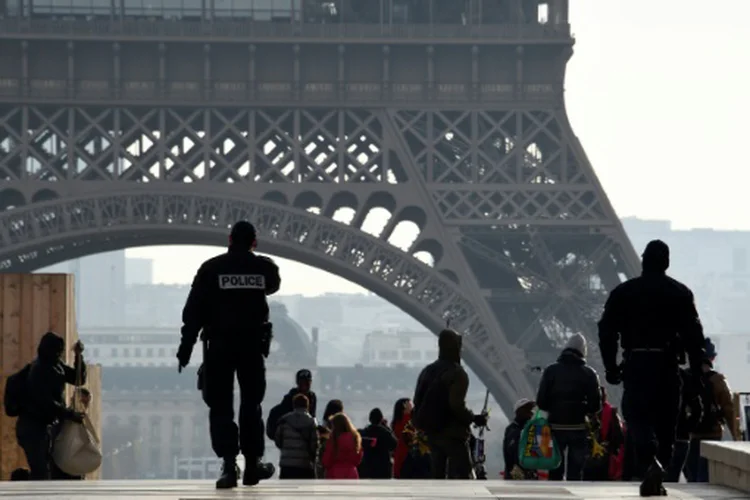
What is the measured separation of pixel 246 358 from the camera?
16891 mm

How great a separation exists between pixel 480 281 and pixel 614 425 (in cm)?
3440

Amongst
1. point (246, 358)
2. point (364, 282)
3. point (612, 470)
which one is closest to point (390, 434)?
point (612, 470)

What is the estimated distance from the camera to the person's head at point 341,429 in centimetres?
2131

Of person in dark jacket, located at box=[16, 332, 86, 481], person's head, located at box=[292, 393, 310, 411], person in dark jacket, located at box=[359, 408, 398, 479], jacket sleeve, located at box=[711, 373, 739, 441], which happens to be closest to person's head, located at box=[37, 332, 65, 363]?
person in dark jacket, located at box=[16, 332, 86, 481]

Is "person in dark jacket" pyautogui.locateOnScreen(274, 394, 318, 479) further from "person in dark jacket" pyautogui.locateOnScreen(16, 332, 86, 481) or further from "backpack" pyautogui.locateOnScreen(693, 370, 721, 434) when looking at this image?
"backpack" pyautogui.locateOnScreen(693, 370, 721, 434)

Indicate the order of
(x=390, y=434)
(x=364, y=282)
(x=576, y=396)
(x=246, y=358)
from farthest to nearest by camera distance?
(x=364, y=282), (x=390, y=434), (x=576, y=396), (x=246, y=358)

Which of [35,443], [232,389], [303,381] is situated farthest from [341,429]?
[232,389]

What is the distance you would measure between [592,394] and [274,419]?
3684mm

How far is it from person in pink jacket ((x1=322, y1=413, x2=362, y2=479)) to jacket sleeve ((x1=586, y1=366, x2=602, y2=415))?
84.2 inches

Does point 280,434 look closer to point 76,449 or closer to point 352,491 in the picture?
point 76,449

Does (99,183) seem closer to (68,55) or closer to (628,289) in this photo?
(68,55)

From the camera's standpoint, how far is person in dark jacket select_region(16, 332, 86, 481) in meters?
20.0

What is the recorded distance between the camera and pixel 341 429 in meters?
21.4

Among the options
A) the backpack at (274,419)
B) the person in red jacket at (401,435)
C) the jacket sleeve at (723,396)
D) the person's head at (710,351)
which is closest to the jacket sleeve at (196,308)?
the backpack at (274,419)
